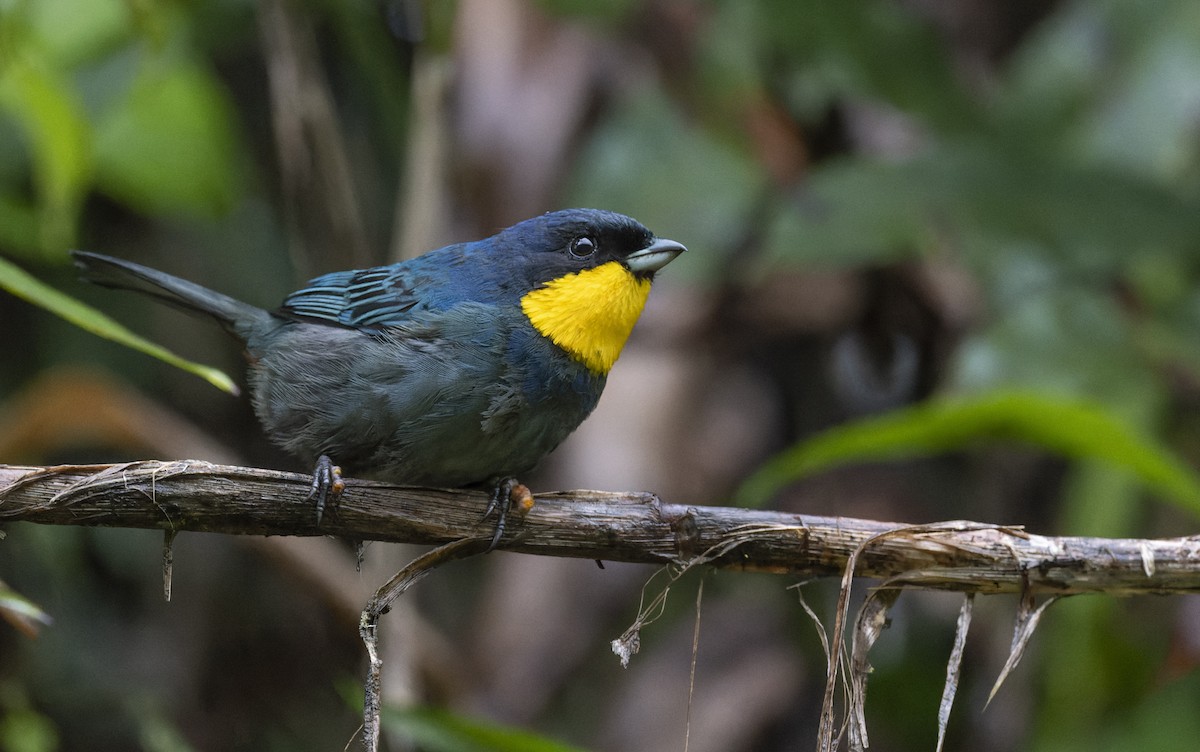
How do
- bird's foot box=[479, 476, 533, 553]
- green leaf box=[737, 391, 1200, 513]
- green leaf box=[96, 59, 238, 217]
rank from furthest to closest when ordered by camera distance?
1. green leaf box=[96, 59, 238, 217]
2. green leaf box=[737, 391, 1200, 513]
3. bird's foot box=[479, 476, 533, 553]

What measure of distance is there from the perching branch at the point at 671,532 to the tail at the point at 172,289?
1073mm

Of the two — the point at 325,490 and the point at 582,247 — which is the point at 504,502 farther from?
the point at 582,247

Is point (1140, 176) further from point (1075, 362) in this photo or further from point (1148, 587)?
point (1148, 587)

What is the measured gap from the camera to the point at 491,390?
117 inches

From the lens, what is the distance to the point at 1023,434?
126 inches

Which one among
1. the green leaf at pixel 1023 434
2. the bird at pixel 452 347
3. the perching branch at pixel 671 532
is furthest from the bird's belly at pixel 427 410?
the green leaf at pixel 1023 434

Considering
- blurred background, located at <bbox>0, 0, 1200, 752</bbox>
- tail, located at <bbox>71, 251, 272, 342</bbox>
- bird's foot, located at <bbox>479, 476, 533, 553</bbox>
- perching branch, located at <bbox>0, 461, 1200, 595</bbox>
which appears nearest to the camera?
perching branch, located at <bbox>0, 461, 1200, 595</bbox>

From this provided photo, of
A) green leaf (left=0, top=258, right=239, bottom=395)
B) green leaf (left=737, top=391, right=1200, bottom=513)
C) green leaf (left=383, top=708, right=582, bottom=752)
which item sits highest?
green leaf (left=0, top=258, right=239, bottom=395)

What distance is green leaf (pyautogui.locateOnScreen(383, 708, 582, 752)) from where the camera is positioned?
8.72ft

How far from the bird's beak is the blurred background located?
120cm

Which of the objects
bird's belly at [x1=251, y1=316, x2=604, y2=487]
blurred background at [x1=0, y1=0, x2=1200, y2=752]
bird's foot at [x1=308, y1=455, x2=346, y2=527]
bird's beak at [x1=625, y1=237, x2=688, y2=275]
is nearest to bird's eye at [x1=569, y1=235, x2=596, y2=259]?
bird's beak at [x1=625, y1=237, x2=688, y2=275]

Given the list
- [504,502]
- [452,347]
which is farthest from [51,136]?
[504,502]

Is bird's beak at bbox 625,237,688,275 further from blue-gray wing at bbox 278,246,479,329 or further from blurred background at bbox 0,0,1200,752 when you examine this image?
blurred background at bbox 0,0,1200,752

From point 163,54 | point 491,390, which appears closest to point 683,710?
point 491,390
